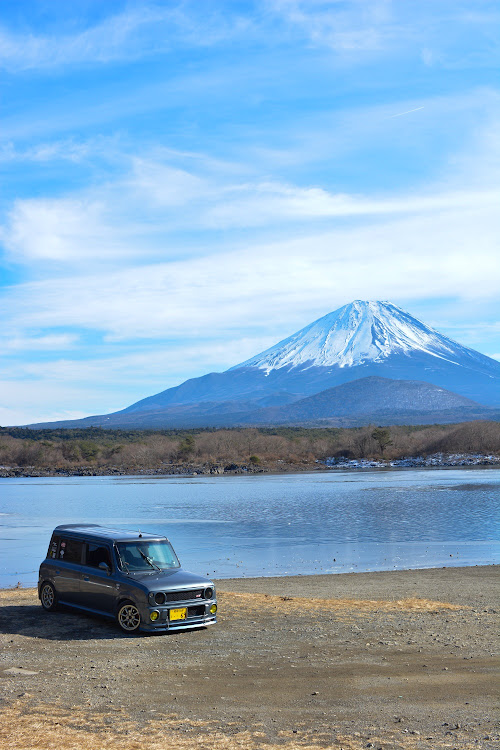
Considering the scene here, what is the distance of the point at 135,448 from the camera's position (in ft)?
443

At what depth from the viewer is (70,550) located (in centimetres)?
1449

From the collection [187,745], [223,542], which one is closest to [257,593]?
[187,745]

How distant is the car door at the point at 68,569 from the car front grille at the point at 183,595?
2054 mm

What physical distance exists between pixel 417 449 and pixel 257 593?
111 meters

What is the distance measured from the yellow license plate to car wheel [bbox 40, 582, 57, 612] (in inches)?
116

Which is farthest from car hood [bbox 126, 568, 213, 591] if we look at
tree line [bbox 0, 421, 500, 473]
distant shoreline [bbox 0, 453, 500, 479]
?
tree line [bbox 0, 421, 500, 473]

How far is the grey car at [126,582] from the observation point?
12.9 m

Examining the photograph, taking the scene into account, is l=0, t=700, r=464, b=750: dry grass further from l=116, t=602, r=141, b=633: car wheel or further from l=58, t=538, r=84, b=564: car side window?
l=58, t=538, r=84, b=564: car side window

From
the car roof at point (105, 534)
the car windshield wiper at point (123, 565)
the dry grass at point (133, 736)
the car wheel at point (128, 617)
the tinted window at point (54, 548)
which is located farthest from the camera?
the tinted window at point (54, 548)

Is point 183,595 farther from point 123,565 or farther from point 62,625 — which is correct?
point 62,625

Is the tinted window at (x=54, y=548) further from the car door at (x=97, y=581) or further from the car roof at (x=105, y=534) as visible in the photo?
the car door at (x=97, y=581)

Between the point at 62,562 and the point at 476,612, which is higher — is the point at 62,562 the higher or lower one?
the higher one

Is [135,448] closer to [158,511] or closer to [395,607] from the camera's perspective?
[158,511]

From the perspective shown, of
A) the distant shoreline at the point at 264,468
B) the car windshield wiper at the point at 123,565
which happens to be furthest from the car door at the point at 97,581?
the distant shoreline at the point at 264,468
